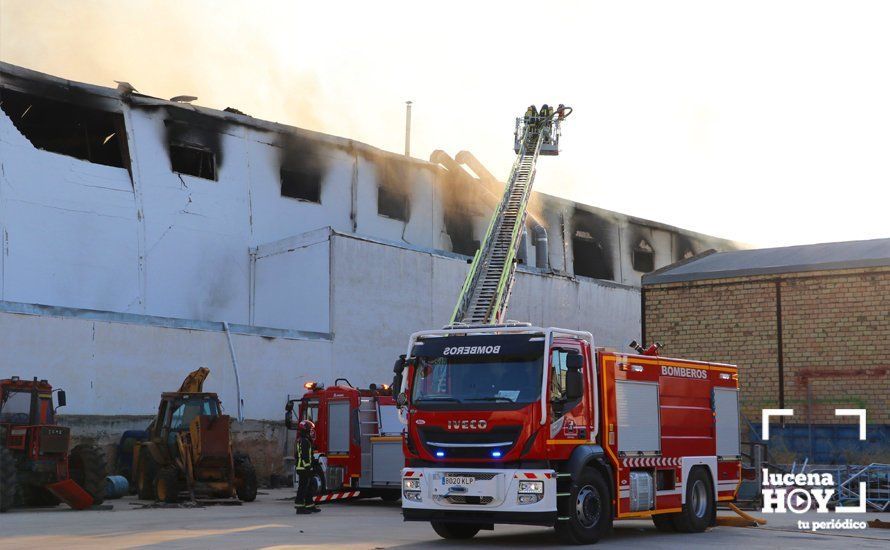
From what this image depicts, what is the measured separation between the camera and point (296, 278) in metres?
36.3

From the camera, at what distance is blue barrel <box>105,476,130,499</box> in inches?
968

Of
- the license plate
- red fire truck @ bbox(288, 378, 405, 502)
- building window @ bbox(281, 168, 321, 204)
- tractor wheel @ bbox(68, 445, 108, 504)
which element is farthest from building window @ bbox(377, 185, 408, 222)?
the license plate

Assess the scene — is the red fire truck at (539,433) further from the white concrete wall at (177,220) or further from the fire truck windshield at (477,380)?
the white concrete wall at (177,220)

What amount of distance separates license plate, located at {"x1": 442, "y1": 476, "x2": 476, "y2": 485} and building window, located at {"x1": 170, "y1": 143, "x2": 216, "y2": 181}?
2552 centimetres

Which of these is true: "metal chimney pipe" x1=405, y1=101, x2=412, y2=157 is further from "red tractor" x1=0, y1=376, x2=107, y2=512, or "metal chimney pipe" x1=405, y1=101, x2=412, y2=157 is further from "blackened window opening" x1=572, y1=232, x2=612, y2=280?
"red tractor" x1=0, y1=376, x2=107, y2=512

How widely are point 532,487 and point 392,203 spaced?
31.4 m

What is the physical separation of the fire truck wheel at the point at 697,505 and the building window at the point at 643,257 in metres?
38.6

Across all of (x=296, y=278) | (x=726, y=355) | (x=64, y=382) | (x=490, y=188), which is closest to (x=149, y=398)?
(x=64, y=382)

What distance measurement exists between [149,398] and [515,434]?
1718cm

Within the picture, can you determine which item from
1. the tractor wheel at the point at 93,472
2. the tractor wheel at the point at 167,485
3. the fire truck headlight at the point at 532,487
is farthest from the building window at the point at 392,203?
the fire truck headlight at the point at 532,487

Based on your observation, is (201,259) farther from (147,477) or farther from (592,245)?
(592,245)

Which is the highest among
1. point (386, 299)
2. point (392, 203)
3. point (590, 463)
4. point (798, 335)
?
point (392, 203)

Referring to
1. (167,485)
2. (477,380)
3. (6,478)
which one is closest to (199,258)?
(167,485)

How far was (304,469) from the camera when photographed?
2034 cm
